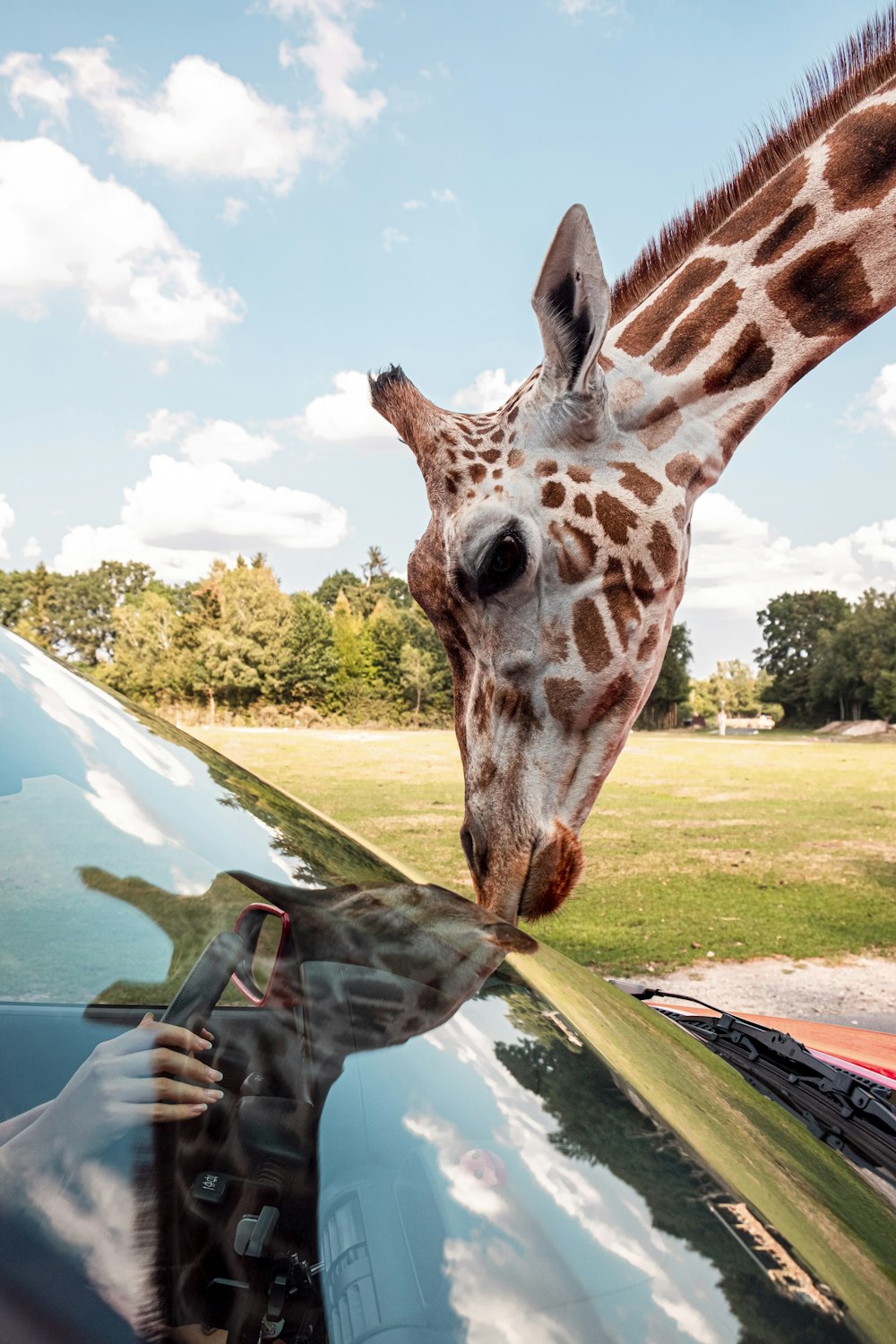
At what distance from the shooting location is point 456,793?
16188 millimetres

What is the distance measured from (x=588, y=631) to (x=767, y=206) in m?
1.56

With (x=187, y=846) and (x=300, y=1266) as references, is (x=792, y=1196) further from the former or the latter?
(x=187, y=846)

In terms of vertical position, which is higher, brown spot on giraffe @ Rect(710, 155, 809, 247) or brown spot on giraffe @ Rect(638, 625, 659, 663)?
brown spot on giraffe @ Rect(710, 155, 809, 247)

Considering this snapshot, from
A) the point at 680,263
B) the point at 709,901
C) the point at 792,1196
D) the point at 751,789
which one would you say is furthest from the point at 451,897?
the point at 751,789

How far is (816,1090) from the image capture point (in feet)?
4.89

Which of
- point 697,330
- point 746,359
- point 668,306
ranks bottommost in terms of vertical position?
point 746,359

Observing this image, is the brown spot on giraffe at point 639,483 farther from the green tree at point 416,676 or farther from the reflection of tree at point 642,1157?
the green tree at point 416,676

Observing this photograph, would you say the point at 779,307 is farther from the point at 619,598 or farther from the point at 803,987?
the point at 803,987

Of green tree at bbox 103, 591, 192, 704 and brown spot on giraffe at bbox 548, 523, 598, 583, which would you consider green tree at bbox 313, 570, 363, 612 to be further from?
brown spot on giraffe at bbox 548, 523, 598, 583

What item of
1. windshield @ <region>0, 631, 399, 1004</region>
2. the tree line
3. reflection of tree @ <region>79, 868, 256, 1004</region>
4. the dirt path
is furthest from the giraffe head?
the tree line

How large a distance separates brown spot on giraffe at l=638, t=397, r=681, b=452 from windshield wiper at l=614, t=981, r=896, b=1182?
171cm

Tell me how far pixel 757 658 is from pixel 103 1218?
232 feet

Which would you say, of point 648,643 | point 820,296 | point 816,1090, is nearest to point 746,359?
point 820,296

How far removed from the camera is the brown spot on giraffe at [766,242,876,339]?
2.73 metres
